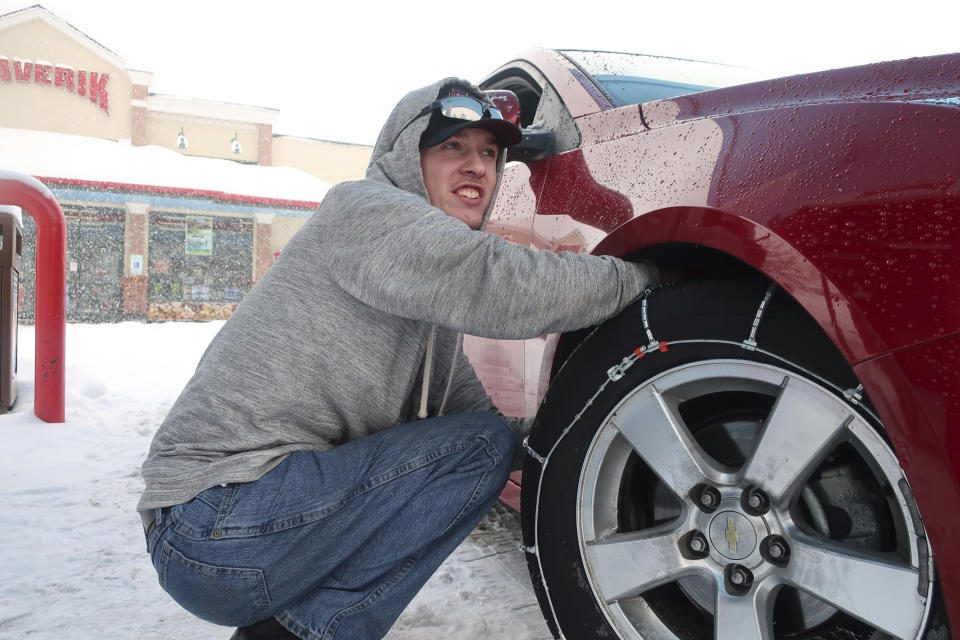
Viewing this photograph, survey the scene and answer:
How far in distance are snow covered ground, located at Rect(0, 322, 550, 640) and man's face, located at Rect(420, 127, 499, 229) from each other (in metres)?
1.06

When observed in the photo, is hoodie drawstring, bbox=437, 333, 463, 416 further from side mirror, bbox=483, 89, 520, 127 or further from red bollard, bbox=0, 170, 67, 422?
red bollard, bbox=0, 170, 67, 422

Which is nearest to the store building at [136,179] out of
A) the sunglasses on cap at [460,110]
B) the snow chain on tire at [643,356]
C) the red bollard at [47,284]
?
the red bollard at [47,284]

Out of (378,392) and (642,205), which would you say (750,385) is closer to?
(642,205)

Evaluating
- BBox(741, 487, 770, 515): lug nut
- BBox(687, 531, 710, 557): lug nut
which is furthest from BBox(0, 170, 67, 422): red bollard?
BBox(741, 487, 770, 515): lug nut

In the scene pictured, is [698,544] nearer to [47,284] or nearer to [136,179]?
[47,284]

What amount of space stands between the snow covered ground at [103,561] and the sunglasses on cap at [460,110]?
1.26 m

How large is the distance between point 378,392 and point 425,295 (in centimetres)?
35

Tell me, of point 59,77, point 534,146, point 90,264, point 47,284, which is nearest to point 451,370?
point 534,146

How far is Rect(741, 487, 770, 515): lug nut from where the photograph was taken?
1136 mm

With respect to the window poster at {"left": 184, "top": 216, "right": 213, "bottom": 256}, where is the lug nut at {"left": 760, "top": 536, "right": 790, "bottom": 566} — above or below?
above

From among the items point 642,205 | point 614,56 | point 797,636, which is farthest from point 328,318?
point 614,56

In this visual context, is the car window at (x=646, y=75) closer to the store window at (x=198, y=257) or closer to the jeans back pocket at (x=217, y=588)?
the jeans back pocket at (x=217, y=588)

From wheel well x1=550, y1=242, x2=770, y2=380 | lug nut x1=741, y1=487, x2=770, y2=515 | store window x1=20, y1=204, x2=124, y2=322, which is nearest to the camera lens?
lug nut x1=741, y1=487, x2=770, y2=515

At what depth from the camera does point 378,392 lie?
1.63 meters
